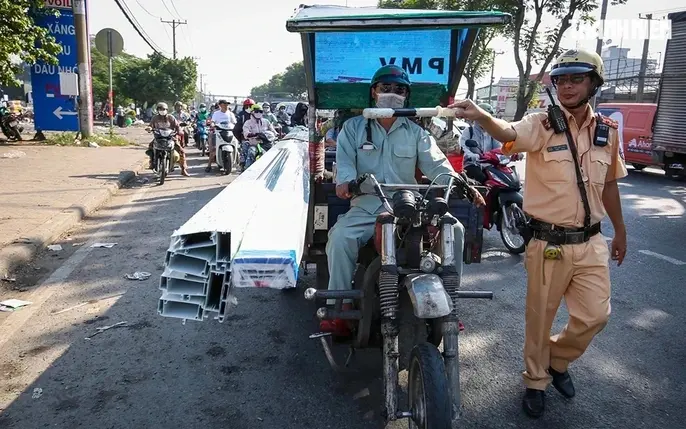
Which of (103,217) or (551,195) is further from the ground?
(551,195)

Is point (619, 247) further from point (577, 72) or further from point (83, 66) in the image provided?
point (83, 66)

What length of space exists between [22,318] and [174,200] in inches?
205

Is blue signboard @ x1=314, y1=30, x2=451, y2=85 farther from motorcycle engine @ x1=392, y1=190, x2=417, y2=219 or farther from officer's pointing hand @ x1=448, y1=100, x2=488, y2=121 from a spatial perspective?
motorcycle engine @ x1=392, y1=190, x2=417, y2=219

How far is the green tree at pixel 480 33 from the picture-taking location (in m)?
18.5

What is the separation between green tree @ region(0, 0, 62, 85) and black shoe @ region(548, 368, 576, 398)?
41.9 ft

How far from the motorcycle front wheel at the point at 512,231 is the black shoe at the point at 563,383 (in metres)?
3.14

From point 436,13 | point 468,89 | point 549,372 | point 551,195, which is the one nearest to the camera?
point 551,195

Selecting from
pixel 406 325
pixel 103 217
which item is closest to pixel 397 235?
pixel 406 325

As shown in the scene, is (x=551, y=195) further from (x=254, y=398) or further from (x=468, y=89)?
(x=468, y=89)

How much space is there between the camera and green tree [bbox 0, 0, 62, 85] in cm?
1202

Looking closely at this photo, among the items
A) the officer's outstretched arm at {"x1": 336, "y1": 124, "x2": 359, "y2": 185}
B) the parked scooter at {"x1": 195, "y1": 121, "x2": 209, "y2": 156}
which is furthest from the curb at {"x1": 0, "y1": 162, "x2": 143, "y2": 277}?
the parked scooter at {"x1": 195, "y1": 121, "x2": 209, "y2": 156}

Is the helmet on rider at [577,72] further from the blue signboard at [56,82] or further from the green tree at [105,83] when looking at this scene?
the green tree at [105,83]

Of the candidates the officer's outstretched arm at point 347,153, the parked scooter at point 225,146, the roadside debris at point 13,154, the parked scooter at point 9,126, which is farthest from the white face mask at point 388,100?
the parked scooter at point 9,126

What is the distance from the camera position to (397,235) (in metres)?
2.74
